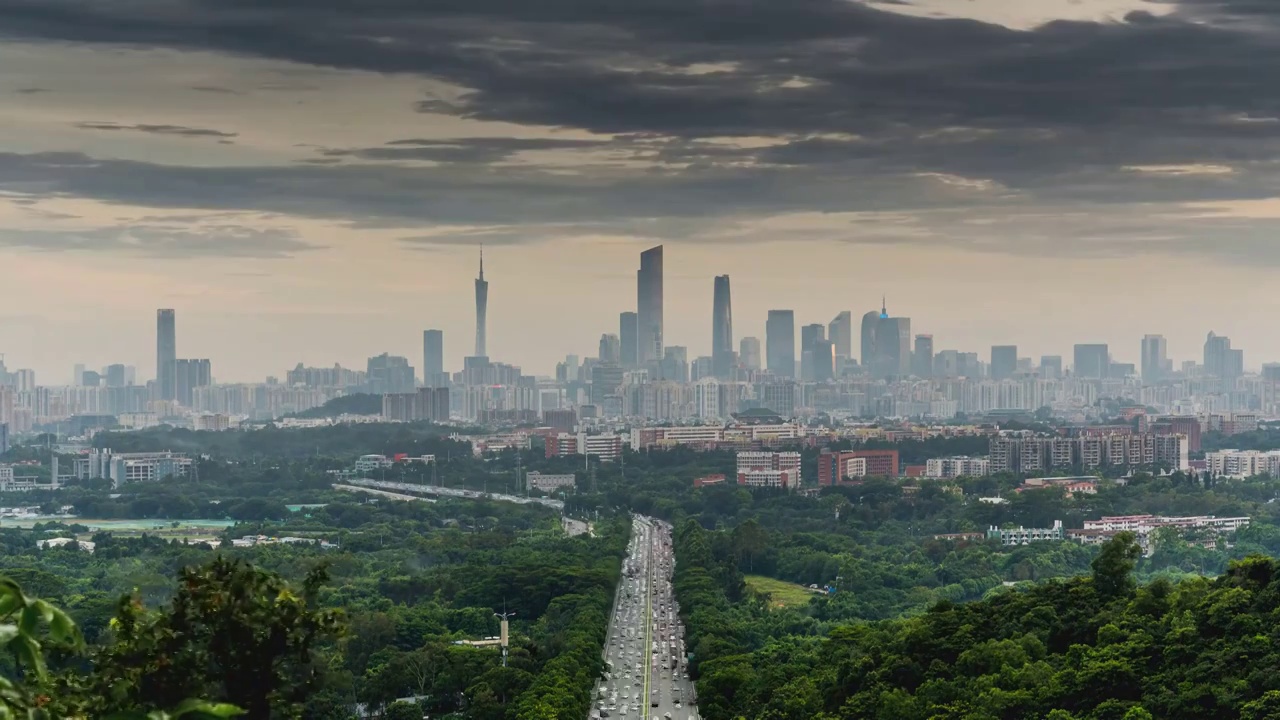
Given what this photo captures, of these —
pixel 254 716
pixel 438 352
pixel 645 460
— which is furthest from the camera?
pixel 438 352

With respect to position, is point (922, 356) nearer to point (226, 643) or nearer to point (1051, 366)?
point (1051, 366)

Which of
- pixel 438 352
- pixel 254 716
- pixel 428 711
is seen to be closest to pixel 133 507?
pixel 428 711

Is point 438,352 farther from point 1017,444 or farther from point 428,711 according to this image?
point 428,711

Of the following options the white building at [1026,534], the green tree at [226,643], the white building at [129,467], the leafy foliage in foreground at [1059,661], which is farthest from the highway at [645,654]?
the white building at [129,467]

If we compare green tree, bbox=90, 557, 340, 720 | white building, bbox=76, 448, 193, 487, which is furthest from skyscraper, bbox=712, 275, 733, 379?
green tree, bbox=90, 557, 340, 720

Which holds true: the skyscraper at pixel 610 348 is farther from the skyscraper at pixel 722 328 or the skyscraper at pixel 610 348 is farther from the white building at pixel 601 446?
the white building at pixel 601 446

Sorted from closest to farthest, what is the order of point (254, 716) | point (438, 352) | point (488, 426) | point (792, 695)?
1. point (254, 716)
2. point (792, 695)
3. point (488, 426)
4. point (438, 352)
